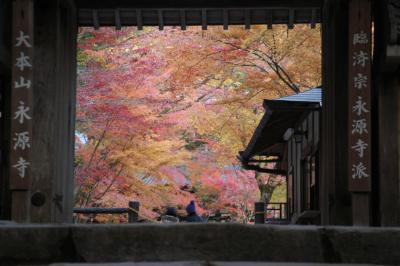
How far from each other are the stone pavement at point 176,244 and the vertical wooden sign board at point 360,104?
11.3ft

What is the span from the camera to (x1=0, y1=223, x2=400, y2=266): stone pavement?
4.12 m

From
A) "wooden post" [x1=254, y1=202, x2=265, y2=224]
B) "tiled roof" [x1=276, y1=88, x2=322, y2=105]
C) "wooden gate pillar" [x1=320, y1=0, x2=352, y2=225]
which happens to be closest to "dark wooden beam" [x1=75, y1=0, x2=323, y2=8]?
"wooden gate pillar" [x1=320, y1=0, x2=352, y2=225]

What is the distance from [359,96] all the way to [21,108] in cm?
395

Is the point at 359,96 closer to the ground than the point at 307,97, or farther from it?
closer to the ground

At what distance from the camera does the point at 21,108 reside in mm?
7359

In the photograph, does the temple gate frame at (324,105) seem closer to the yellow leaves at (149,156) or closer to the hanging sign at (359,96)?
the hanging sign at (359,96)

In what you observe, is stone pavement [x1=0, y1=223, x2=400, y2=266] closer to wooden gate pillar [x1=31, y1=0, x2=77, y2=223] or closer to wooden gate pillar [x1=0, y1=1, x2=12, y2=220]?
wooden gate pillar [x1=31, y1=0, x2=77, y2=223]

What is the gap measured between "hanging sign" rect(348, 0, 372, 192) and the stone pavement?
11.6 feet

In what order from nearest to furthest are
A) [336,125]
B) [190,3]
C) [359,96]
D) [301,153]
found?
[359,96], [336,125], [190,3], [301,153]

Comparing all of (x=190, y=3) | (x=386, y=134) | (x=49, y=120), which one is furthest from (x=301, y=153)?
(x=49, y=120)

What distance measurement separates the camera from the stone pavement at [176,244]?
4122 mm

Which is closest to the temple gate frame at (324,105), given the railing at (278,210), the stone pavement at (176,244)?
the stone pavement at (176,244)

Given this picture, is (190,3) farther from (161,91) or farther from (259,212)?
(161,91)

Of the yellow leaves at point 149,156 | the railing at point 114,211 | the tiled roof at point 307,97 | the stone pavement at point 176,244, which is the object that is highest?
the tiled roof at point 307,97
